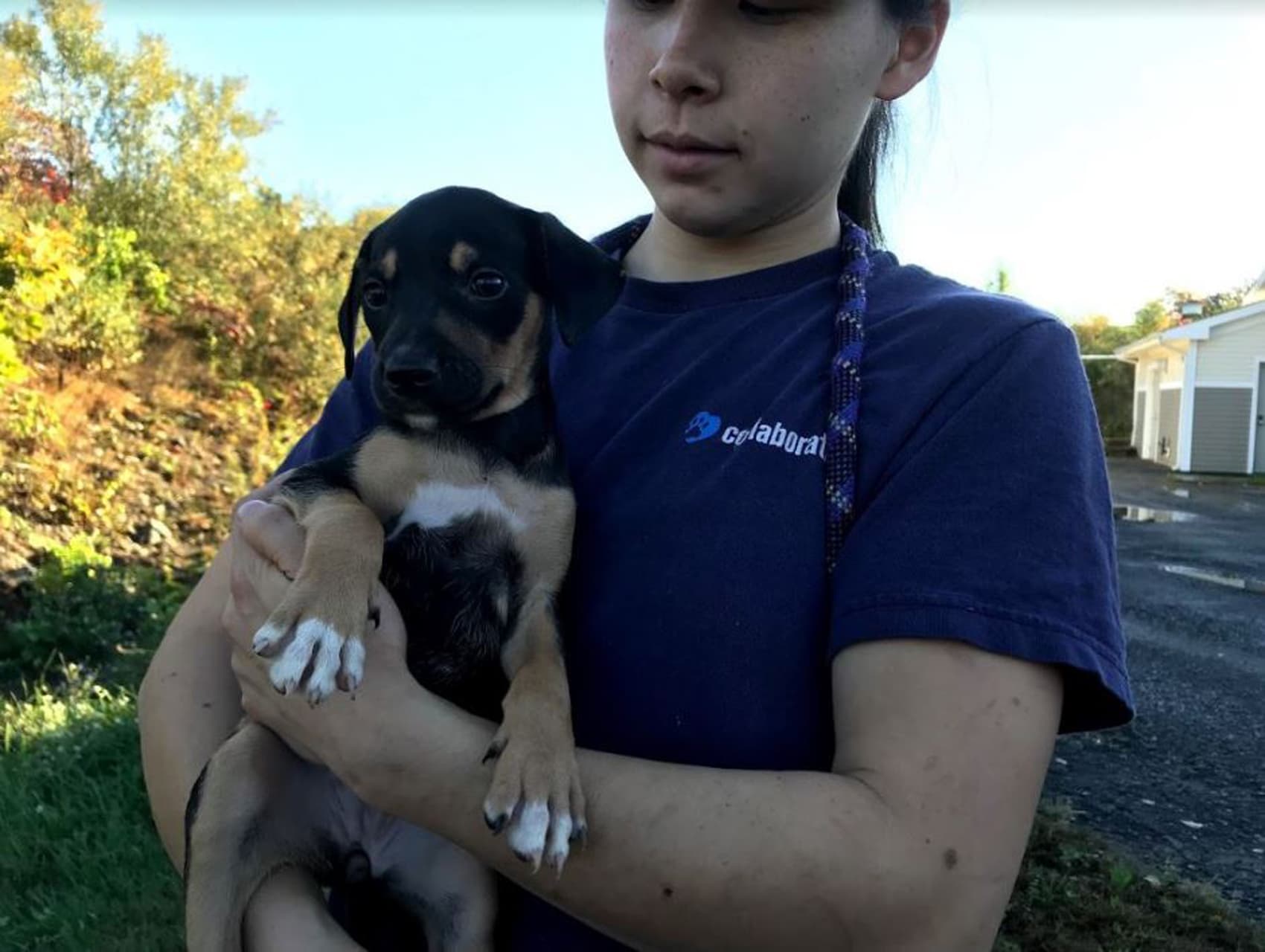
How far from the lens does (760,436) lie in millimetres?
1673

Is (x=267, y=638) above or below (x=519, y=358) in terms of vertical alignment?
below

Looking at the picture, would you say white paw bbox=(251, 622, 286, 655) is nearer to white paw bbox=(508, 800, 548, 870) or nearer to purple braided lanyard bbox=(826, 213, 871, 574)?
white paw bbox=(508, 800, 548, 870)

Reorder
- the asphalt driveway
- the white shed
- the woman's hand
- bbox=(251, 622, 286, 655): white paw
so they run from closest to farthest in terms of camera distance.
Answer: the woman's hand, bbox=(251, 622, 286, 655): white paw, the asphalt driveway, the white shed

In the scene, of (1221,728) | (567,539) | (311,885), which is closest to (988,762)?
(567,539)

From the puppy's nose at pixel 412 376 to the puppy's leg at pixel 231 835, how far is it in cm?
68

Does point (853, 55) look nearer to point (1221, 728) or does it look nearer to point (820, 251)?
point (820, 251)

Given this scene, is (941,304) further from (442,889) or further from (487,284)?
(442,889)

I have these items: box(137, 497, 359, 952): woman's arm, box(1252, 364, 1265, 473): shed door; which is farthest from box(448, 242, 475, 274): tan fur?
box(1252, 364, 1265, 473): shed door

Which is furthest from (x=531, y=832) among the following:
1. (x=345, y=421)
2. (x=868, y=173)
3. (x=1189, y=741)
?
(x=1189, y=741)

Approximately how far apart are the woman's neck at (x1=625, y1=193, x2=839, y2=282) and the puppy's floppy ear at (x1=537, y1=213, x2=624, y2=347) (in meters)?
0.11

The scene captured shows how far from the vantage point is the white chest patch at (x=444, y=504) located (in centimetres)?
216

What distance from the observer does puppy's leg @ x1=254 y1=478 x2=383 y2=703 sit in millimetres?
1650

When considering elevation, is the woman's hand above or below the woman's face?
below

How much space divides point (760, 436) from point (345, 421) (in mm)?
1015
